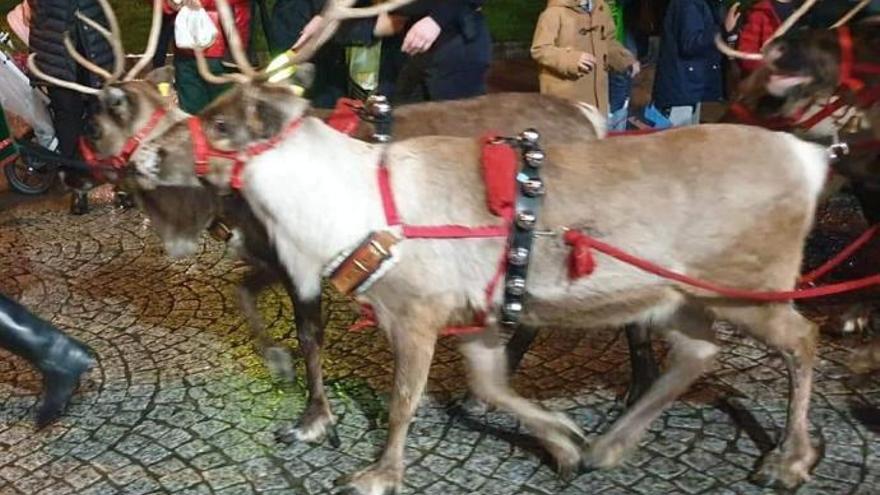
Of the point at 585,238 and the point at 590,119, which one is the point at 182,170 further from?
the point at 590,119

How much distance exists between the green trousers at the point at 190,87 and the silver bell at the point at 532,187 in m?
2.77

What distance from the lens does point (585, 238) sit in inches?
120

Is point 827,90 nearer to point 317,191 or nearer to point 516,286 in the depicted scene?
point 516,286

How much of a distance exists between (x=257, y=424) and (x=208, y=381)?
1.44ft

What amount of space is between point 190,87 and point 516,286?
3003 millimetres

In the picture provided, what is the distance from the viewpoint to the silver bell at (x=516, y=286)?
311cm

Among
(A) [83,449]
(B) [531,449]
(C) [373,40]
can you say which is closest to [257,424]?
(A) [83,449]

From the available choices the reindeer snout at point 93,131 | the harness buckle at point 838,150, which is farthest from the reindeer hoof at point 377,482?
the harness buckle at point 838,150

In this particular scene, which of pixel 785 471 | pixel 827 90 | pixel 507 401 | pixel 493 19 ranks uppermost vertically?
pixel 827 90

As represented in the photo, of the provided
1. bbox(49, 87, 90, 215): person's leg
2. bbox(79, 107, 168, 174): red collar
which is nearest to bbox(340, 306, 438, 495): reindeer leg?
bbox(79, 107, 168, 174): red collar

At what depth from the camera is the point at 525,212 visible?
3.04m

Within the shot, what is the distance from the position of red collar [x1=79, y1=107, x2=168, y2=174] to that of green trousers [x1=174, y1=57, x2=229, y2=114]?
1.85m

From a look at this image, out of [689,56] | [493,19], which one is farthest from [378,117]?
[493,19]

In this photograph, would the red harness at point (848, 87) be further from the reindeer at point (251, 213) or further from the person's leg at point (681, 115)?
the person's leg at point (681, 115)
